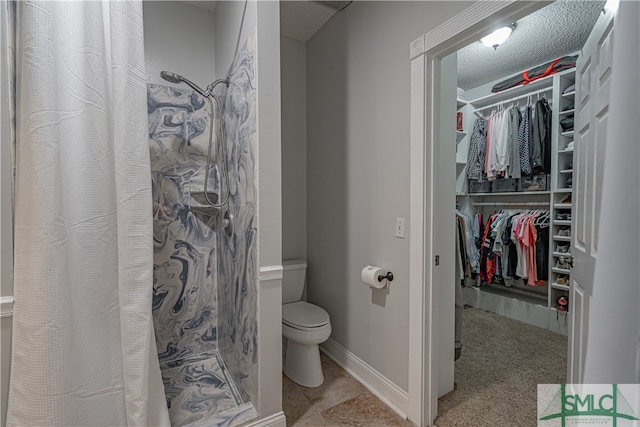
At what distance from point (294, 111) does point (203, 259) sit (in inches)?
57.1

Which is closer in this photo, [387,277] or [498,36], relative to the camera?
[387,277]

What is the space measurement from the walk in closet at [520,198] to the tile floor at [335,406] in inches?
61.2

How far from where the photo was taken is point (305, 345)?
2064 mm

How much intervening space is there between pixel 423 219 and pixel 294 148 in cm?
147

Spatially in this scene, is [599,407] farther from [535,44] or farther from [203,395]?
[535,44]

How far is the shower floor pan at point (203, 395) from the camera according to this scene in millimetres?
1593

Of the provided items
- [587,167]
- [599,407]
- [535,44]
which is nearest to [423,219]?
[587,167]

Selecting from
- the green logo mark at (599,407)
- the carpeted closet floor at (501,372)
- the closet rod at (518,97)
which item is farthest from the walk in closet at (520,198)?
the green logo mark at (599,407)

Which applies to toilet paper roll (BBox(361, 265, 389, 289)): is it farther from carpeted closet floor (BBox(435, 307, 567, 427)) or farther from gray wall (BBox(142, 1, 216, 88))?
gray wall (BBox(142, 1, 216, 88))

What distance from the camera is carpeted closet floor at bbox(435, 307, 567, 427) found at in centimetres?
176

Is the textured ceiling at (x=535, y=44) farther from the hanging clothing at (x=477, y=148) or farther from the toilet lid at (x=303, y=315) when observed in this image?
the toilet lid at (x=303, y=315)

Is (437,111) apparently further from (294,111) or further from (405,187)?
(294,111)

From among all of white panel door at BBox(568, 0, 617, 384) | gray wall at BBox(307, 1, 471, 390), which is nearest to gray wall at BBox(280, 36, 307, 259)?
gray wall at BBox(307, 1, 471, 390)

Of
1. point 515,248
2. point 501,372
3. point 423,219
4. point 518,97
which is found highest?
point 518,97
